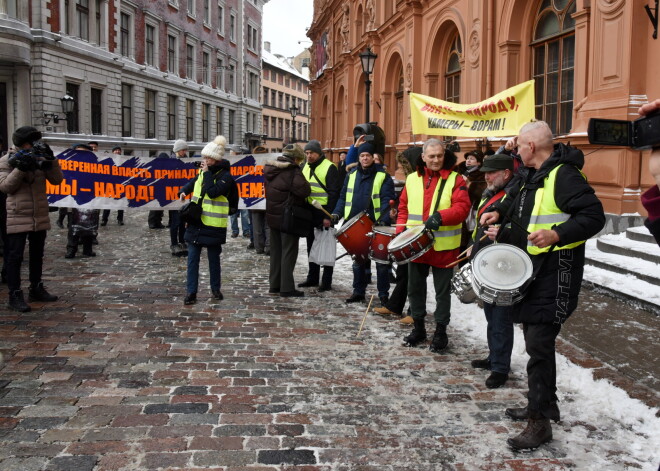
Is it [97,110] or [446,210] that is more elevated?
[97,110]

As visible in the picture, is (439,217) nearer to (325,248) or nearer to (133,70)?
(325,248)

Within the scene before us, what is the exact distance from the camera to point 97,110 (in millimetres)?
30859

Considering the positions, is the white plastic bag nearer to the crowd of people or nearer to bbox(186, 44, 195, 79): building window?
the crowd of people

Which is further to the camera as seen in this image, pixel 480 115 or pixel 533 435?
pixel 480 115

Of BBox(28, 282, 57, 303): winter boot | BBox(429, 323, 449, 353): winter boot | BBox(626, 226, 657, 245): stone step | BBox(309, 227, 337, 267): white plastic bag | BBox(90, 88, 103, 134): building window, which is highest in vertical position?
BBox(90, 88, 103, 134): building window

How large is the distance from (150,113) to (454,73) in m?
24.8

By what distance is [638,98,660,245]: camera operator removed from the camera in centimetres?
237

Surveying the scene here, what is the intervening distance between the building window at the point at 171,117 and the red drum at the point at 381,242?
3563 cm

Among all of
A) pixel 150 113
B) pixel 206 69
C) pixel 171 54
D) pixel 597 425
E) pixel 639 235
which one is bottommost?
pixel 597 425

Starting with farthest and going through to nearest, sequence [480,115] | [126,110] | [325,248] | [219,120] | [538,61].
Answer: [219,120]
[126,110]
[538,61]
[480,115]
[325,248]

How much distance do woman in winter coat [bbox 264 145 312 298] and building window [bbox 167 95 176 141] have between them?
111 ft

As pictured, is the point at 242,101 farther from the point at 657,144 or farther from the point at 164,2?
the point at 657,144

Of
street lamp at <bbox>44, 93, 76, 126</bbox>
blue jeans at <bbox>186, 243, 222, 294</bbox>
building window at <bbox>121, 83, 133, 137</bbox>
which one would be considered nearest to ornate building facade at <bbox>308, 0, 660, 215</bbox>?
blue jeans at <bbox>186, 243, 222, 294</bbox>

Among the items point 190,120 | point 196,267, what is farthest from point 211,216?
point 190,120
